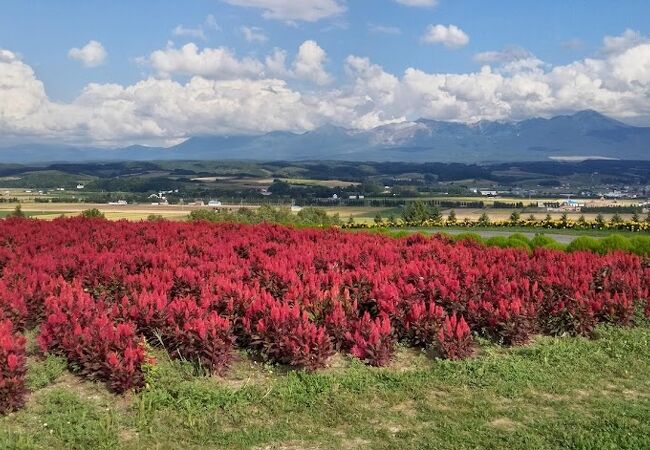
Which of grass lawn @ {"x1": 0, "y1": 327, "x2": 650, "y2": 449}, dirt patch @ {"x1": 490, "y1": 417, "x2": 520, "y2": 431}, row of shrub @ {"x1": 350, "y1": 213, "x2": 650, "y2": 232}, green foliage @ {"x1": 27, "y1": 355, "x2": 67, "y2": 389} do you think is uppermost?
green foliage @ {"x1": 27, "y1": 355, "x2": 67, "y2": 389}

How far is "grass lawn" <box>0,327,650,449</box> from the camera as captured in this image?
18.3ft

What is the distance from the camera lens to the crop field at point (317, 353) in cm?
584

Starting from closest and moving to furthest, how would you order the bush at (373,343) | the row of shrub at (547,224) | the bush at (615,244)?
1. the bush at (373,343)
2. the bush at (615,244)
3. the row of shrub at (547,224)

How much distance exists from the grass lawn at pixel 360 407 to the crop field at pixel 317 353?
2cm

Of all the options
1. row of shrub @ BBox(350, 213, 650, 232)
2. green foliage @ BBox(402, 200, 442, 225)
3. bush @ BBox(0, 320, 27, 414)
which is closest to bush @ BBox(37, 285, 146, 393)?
bush @ BBox(0, 320, 27, 414)

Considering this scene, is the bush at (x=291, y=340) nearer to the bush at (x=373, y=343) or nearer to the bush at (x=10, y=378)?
the bush at (x=373, y=343)

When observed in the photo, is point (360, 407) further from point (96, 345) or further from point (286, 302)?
point (96, 345)

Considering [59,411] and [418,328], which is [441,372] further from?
[59,411]

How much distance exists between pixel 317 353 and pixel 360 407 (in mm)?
976

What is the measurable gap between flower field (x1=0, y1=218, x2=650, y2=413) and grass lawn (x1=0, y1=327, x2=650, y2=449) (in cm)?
26

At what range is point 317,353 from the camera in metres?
7.11

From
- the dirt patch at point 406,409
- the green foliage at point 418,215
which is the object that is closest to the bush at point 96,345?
the dirt patch at point 406,409

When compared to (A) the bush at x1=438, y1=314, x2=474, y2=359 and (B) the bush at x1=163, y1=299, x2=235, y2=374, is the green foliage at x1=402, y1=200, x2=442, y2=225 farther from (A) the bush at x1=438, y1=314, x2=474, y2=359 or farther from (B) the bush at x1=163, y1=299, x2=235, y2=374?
(B) the bush at x1=163, y1=299, x2=235, y2=374

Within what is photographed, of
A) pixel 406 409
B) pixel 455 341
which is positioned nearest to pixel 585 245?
pixel 455 341
